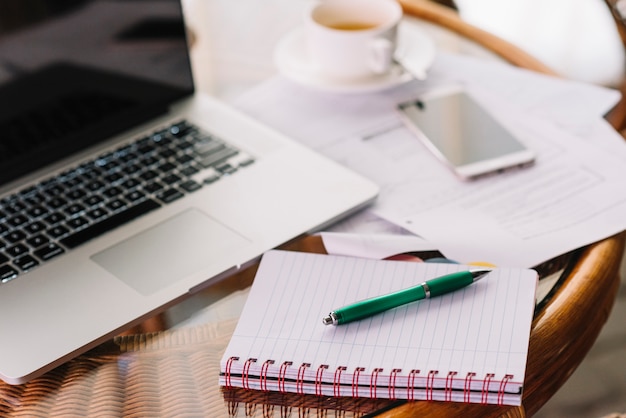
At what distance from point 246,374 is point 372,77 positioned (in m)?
0.47

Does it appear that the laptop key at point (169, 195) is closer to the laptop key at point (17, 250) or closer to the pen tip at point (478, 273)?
the laptop key at point (17, 250)

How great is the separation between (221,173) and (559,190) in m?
0.34

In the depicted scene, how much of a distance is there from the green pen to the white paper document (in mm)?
65

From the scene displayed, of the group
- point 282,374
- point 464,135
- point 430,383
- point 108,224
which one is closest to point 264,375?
point 282,374

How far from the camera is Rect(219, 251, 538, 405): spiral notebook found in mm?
592

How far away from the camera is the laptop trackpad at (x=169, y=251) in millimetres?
714

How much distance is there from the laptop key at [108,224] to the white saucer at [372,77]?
0.27m

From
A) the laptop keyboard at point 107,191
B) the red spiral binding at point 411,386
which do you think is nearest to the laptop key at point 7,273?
the laptop keyboard at point 107,191

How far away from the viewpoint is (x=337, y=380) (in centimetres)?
60

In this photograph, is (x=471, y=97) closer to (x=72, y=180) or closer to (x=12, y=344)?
(x=72, y=180)

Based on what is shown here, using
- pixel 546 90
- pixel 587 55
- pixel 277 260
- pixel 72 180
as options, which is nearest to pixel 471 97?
pixel 546 90

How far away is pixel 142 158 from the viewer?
0.87 metres

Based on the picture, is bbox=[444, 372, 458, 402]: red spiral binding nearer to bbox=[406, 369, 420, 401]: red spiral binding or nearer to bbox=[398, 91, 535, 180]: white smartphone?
bbox=[406, 369, 420, 401]: red spiral binding

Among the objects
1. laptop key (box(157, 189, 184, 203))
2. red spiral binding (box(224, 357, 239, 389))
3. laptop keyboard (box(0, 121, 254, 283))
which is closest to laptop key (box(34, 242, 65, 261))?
laptop keyboard (box(0, 121, 254, 283))
